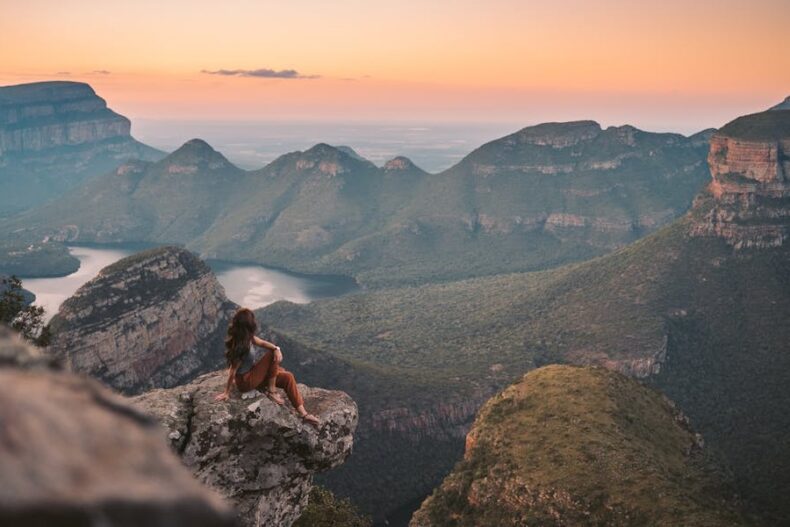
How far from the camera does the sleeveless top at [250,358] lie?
15647 mm

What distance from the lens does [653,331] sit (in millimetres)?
95688

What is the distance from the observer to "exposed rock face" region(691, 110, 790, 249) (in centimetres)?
10712

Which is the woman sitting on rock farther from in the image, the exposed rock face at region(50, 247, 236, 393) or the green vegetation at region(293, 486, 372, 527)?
the exposed rock face at region(50, 247, 236, 393)

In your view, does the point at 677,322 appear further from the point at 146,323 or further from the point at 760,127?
the point at 146,323

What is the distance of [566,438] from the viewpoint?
4691 centimetres

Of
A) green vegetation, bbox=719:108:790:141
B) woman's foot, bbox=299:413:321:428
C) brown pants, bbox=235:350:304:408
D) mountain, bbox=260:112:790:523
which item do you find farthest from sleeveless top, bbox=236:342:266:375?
green vegetation, bbox=719:108:790:141

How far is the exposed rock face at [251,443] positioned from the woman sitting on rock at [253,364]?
28 centimetres

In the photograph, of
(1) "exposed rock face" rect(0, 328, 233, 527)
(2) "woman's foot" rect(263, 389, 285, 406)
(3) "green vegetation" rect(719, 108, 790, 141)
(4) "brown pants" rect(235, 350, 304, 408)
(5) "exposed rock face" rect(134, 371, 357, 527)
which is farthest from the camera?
(3) "green vegetation" rect(719, 108, 790, 141)

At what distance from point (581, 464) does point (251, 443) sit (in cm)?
3295

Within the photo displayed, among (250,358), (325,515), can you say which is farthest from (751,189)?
(250,358)

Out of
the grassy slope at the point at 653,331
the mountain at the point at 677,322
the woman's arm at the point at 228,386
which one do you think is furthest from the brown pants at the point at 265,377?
the mountain at the point at 677,322

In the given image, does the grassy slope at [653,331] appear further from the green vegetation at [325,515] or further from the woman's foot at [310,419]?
the woman's foot at [310,419]

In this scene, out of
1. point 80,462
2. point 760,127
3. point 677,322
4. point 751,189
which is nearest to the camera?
point 80,462

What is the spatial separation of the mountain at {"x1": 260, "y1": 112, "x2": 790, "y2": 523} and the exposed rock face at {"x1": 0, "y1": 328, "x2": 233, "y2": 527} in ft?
242
